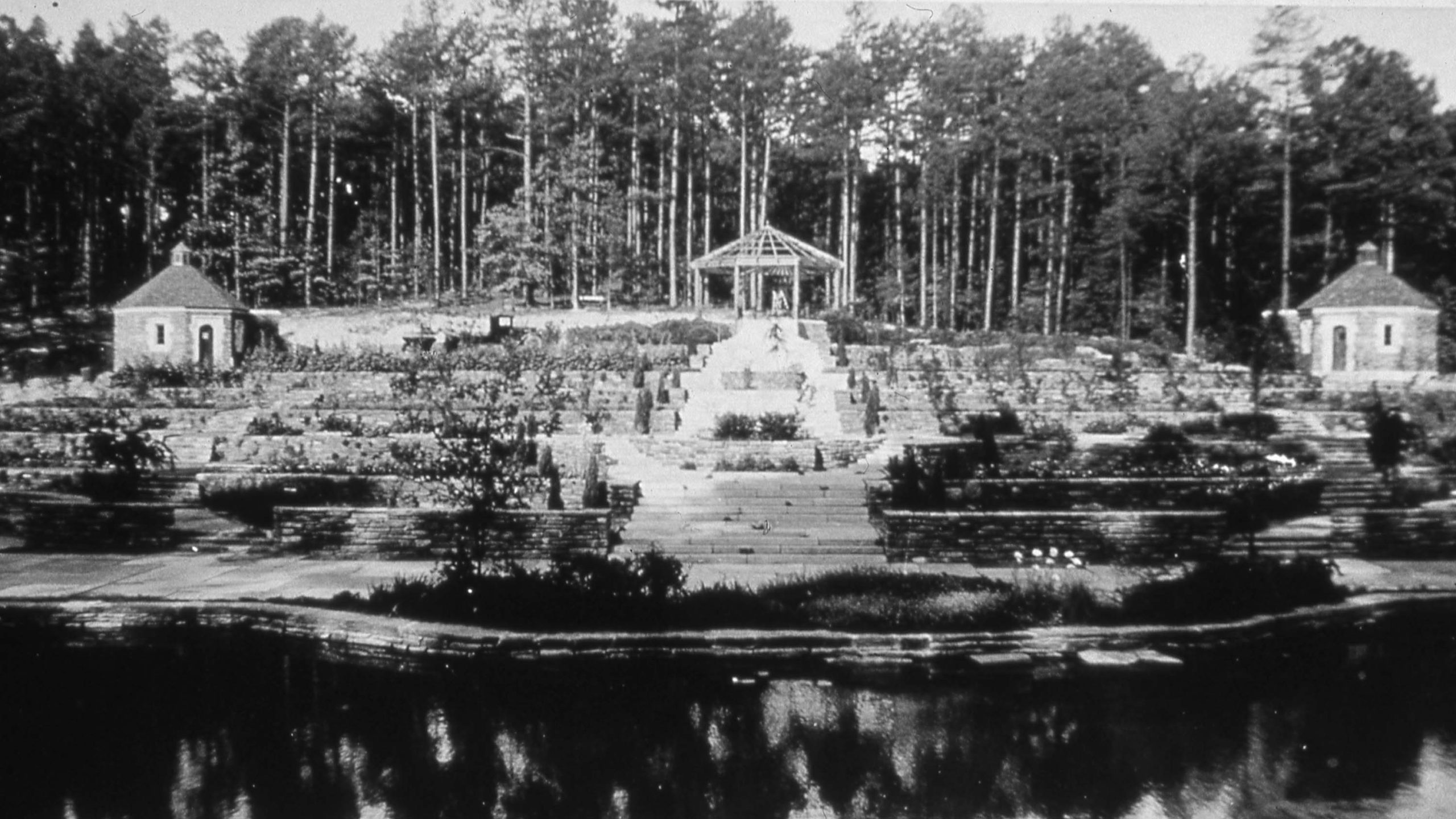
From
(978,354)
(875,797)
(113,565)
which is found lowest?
(875,797)

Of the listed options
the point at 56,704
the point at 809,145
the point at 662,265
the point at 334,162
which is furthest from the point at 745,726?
the point at 662,265

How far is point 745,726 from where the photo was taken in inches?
235

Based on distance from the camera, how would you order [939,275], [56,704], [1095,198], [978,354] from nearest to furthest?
[56,704], [978,354], [1095,198], [939,275]

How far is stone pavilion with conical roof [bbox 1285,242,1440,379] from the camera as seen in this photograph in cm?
1091

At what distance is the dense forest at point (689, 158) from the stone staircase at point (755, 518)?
14.0ft

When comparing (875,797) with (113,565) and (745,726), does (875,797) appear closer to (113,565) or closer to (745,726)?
(745,726)

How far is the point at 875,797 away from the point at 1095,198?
21.3m

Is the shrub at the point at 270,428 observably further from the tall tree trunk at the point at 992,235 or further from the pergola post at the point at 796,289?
the tall tree trunk at the point at 992,235

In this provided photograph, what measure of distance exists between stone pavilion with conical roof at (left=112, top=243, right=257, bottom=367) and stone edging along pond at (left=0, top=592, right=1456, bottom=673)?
292 centimetres

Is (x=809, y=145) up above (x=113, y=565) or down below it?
above

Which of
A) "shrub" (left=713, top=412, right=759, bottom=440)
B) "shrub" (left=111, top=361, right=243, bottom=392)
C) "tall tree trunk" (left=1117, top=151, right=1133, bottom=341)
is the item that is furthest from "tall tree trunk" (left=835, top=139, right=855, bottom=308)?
"shrub" (left=111, top=361, right=243, bottom=392)

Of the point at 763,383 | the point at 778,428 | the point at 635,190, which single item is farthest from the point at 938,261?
the point at 778,428

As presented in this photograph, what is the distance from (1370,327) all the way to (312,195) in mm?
11580

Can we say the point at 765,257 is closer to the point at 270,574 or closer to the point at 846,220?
the point at 846,220
